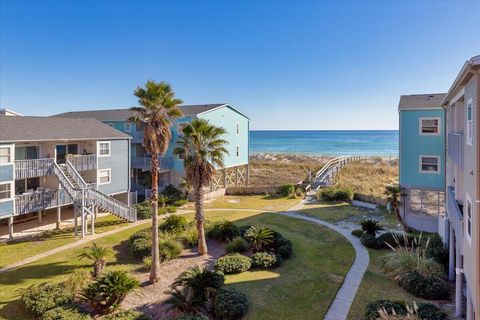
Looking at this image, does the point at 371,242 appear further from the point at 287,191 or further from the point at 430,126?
the point at 287,191

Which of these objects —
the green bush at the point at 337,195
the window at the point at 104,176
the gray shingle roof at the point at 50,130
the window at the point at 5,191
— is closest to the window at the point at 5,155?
the gray shingle roof at the point at 50,130

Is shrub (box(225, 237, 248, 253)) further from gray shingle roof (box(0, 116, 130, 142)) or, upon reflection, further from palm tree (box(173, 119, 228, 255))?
gray shingle roof (box(0, 116, 130, 142))

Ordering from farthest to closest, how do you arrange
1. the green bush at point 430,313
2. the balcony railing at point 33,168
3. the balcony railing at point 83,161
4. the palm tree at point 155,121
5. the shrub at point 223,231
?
the balcony railing at point 83,161 → the balcony railing at point 33,168 → the shrub at point 223,231 → the palm tree at point 155,121 → the green bush at point 430,313

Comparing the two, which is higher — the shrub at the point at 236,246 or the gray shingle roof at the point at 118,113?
the gray shingle roof at the point at 118,113

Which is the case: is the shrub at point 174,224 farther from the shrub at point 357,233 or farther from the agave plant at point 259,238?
the shrub at point 357,233

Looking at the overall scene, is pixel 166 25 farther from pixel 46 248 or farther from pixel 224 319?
pixel 224 319

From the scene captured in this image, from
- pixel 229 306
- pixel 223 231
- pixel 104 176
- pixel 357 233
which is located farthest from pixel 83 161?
pixel 357 233

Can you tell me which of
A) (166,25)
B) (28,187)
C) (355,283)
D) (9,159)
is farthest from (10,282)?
(166,25)

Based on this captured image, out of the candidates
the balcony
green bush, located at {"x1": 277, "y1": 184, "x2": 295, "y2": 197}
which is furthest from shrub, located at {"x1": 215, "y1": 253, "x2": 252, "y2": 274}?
green bush, located at {"x1": 277, "y1": 184, "x2": 295, "y2": 197}
